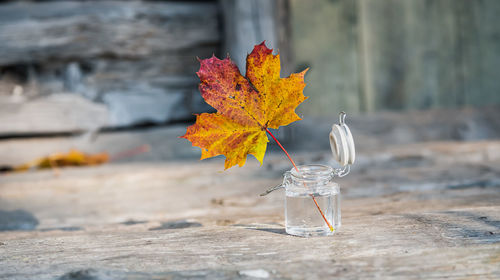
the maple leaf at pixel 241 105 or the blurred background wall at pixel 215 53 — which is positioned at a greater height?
the blurred background wall at pixel 215 53

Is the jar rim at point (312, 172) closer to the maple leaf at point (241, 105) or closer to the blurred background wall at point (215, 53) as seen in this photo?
the maple leaf at point (241, 105)

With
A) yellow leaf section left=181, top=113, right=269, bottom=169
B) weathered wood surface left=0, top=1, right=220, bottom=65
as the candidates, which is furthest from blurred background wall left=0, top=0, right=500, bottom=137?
yellow leaf section left=181, top=113, right=269, bottom=169

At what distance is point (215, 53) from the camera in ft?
7.15

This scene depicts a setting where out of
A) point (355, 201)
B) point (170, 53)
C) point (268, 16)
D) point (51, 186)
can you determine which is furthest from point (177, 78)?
point (355, 201)

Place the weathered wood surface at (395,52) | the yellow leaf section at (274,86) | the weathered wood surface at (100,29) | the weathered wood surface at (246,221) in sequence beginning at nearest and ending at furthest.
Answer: the weathered wood surface at (246,221) → the yellow leaf section at (274,86) → the weathered wood surface at (100,29) → the weathered wood surface at (395,52)

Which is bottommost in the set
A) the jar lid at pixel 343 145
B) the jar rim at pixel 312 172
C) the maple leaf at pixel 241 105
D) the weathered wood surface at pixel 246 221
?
the weathered wood surface at pixel 246 221

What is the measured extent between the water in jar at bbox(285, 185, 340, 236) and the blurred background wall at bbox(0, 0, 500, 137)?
125 cm

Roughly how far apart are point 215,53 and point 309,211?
1.49m

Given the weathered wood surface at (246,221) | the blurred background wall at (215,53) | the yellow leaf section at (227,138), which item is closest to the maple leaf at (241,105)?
the yellow leaf section at (227,138)

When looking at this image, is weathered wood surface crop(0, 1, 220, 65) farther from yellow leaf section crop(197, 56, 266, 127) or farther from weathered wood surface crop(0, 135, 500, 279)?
yellow leaf section crop(197, 56, 266, 127)

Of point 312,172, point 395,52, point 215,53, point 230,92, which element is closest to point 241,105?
point 230,92

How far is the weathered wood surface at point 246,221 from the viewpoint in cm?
68

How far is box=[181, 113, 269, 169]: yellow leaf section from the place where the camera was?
81 centimetres

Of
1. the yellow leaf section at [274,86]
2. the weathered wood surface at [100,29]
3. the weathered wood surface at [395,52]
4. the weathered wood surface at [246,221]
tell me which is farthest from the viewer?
the weathered wood surface at [395,52]
